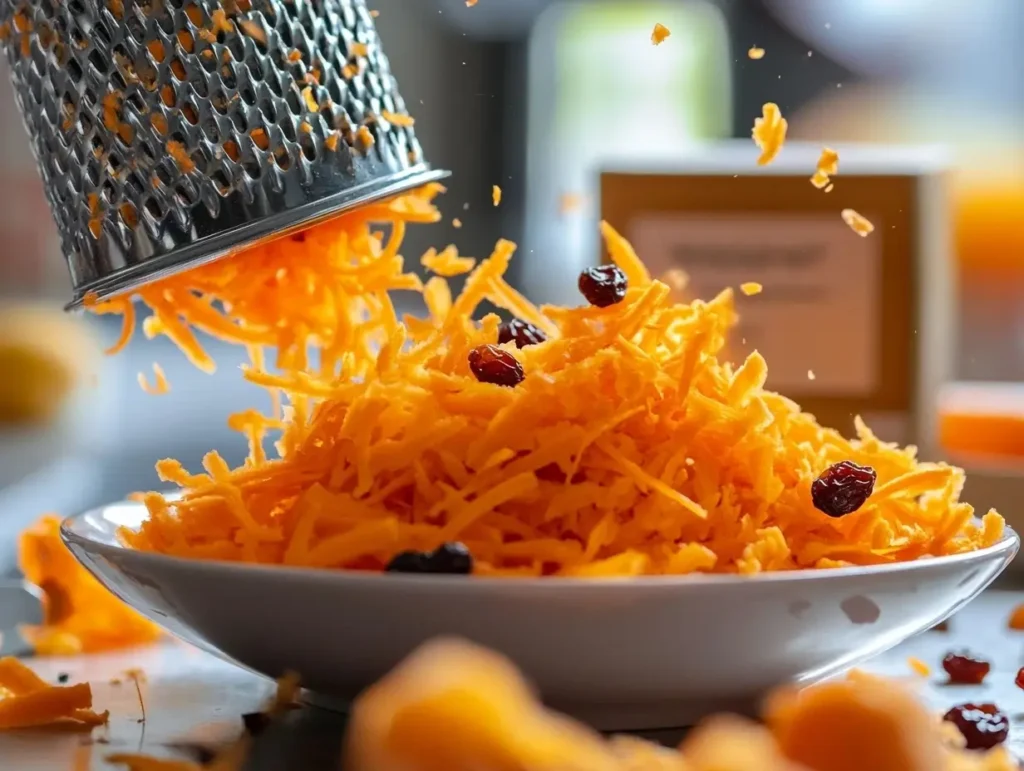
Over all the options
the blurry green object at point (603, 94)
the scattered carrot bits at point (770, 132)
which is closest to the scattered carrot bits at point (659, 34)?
the scattered carrot bits at point (770, 132)

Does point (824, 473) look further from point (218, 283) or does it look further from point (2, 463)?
point (2, 463)

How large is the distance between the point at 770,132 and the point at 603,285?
15 cm

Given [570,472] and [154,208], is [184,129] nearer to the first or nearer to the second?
[154,208]

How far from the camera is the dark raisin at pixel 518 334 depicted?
811mm

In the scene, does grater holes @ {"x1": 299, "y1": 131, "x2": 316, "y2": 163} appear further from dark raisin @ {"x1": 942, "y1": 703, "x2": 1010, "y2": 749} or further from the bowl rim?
dark raisin @ {"x1": 942, "y1": 703, "x2": 1010, "y2": 749}

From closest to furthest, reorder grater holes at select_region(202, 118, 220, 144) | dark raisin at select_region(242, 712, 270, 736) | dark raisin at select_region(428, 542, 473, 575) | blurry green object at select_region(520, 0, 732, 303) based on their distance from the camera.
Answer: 1. dark raisin at select_region(428, 542, 473, 575)
2. dark raisin at select_region(242, 712, 270, 736)
3. grater holes at select_region(202, 118, 220, 144)
4. blurry green object at select_region(520, 0, 732, 303)

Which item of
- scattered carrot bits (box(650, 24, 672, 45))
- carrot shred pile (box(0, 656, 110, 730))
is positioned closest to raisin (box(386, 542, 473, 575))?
carrot shred pile (box(0, 656, 110, 730))

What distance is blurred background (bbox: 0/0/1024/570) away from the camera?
4.10ft

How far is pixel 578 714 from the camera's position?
0.60 metres

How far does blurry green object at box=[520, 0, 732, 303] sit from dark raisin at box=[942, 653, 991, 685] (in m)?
3.14

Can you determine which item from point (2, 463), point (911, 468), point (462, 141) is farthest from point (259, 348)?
point (462, 141)

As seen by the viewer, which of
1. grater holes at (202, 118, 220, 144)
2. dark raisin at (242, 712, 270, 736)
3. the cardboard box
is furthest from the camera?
the cardboard box

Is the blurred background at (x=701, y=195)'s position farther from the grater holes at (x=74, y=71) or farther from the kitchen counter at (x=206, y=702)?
the grater holes at (x=74, y=71)

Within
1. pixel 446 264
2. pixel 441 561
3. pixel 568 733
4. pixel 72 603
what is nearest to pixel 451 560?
pixel 441 561
